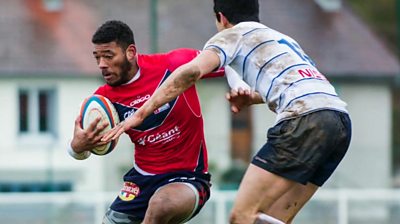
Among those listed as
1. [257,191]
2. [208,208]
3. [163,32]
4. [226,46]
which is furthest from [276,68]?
[163,32]

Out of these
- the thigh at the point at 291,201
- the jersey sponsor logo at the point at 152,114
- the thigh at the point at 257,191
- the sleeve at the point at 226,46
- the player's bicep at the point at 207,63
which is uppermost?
the sleeve at the point at 226,46

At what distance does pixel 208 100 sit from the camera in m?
20.3

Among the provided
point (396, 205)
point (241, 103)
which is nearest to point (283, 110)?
point (241, 103)

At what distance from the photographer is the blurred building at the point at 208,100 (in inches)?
707

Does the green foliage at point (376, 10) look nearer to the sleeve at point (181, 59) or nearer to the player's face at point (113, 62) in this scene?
the sleeve at point (181, 59)

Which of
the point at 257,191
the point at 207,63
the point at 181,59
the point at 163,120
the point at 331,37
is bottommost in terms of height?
the point at 331,37

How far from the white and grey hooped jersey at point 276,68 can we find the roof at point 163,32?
30.9 ft

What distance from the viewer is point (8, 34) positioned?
1006 inches

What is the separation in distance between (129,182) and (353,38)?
11706 mm

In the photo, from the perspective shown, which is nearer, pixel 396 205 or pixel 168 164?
pixel 168 164

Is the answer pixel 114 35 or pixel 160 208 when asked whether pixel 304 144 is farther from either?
pixel 114 35

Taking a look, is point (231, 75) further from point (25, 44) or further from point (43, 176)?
point (25, 44)

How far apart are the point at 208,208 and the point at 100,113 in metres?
6.93

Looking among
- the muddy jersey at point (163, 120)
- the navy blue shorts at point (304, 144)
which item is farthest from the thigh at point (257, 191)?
the muddy jersey at point (163, 120)
